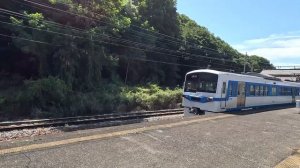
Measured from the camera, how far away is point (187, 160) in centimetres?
690

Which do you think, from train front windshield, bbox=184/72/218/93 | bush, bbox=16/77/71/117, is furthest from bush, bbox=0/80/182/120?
train front windshield, bbox=184/72/218/93

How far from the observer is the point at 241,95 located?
19.8 meters

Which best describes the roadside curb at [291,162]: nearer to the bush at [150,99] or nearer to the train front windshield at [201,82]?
the train front windshield at [201,82]

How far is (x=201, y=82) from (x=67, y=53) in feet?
39.5

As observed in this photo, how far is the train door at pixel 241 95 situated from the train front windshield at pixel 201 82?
99.4 inches

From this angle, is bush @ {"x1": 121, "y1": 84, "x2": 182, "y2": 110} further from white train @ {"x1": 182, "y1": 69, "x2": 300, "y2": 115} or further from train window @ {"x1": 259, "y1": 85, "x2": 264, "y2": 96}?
train window @ {"x1": 259, "y1": 85, "x2": 264, "y2": 96}

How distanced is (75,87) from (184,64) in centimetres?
2564

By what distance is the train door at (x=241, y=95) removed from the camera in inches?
766

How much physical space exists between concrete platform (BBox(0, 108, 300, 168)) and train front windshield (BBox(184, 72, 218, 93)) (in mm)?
7158

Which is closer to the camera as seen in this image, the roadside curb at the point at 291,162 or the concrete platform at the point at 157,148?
the concrete platform at the point at 157,148

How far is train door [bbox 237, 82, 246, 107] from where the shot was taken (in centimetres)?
1945

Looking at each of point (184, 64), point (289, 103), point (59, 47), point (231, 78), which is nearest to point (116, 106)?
point (59, 47)

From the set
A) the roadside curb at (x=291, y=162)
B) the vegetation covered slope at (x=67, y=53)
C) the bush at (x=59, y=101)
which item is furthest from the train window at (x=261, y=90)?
the roadside curb at (x=291, y=162)

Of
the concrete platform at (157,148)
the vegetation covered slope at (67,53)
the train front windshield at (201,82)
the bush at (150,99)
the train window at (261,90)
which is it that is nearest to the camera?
the concrete platform at (157,148)
